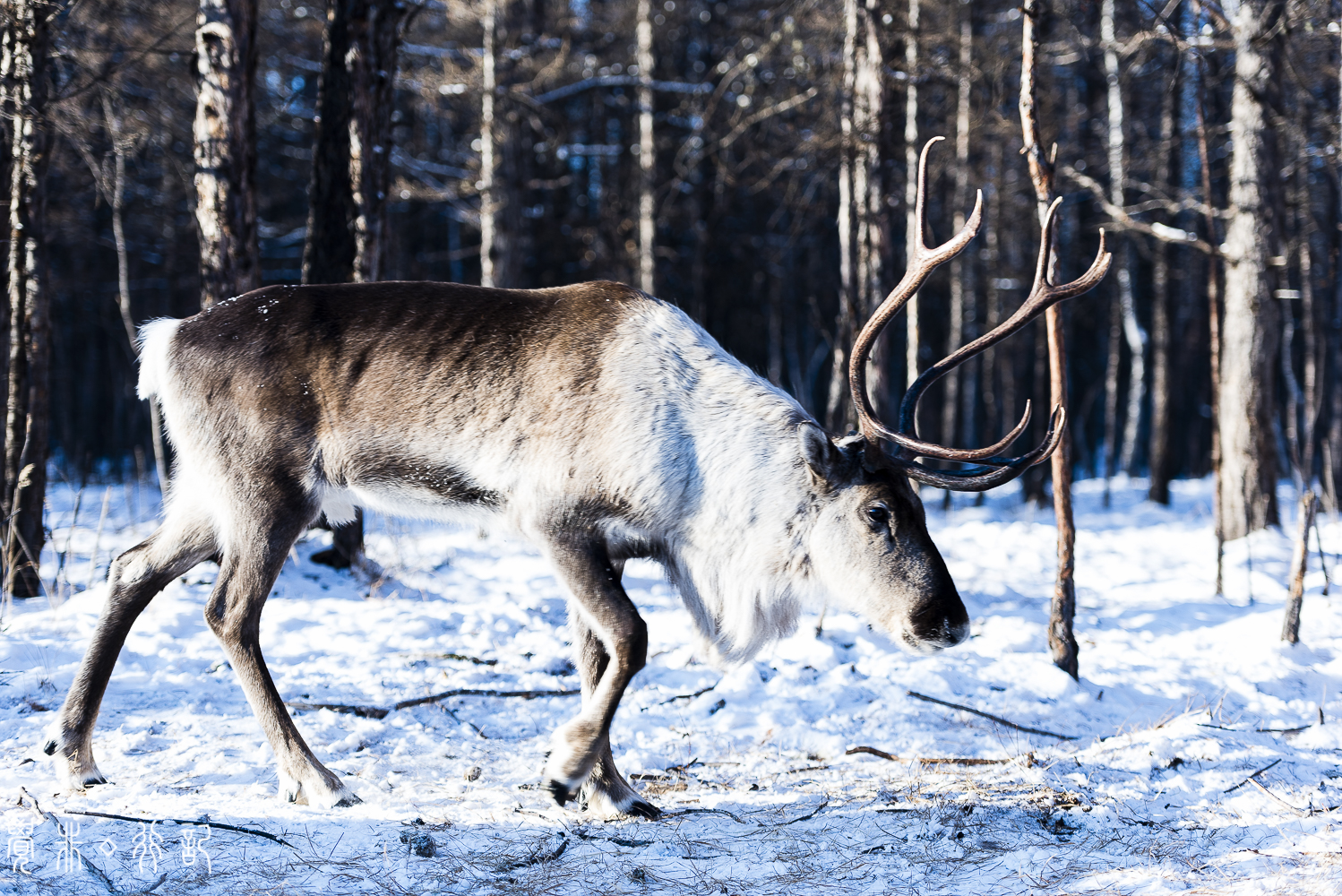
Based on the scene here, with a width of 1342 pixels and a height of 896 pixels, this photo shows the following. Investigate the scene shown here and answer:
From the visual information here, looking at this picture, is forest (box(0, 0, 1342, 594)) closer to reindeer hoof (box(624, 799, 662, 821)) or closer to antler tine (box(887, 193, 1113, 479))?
antler tine (box(887, 193, 1113, 479))

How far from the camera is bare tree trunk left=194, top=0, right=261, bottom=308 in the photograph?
5008 mm

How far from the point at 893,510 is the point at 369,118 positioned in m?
4.22

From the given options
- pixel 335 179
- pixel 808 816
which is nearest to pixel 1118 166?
pixel 335 179

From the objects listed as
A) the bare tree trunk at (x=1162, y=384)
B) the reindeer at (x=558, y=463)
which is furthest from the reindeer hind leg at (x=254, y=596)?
the bare tree trunk at (x=1162, y=384)

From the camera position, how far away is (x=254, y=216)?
5.20m

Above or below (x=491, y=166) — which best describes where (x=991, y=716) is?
below

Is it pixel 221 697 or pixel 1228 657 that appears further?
pixel 1228 657

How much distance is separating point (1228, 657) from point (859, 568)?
2.78 metres

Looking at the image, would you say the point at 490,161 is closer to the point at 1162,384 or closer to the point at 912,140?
the point at 912,140

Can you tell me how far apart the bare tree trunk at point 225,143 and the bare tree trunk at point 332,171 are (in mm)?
606

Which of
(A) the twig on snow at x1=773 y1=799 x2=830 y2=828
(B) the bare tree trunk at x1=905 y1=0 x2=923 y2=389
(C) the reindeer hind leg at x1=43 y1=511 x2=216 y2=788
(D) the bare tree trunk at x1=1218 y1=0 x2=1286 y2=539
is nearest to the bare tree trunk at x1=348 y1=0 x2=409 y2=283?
(C) the reindeer hind leg at x1=43 y1=511 x2=216 y2=788

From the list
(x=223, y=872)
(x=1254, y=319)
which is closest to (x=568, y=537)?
(x=223, y=872)

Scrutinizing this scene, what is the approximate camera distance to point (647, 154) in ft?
38.7

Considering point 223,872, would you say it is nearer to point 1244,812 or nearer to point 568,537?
point 568,537
